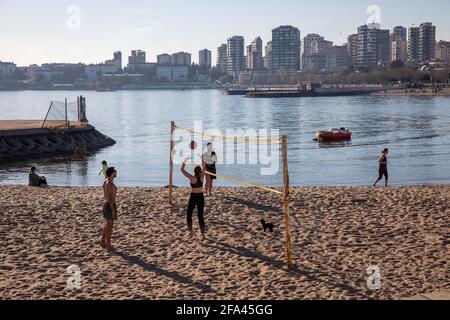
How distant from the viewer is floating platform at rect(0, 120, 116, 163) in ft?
126

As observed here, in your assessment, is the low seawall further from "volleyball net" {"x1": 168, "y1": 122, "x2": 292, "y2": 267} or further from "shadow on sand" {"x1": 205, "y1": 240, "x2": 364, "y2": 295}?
"shadow on sand" {"x1": 205, "y1": 240, "x2": 364, "y2": 295}

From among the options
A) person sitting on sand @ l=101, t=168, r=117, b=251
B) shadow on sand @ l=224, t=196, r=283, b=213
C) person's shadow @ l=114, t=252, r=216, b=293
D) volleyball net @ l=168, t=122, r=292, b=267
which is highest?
person sitting on sand @ l=101, t=168, r=117, b=251

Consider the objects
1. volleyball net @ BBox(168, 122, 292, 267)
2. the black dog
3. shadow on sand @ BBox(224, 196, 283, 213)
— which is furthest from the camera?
volleyball net @ BBox(168, 122, 292, 267)

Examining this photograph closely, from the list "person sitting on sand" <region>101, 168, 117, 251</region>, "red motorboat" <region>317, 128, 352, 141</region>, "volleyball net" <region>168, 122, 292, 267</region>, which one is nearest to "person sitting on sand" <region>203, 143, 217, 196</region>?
"volleyball net" <region>168, 122, 292, 267</region>

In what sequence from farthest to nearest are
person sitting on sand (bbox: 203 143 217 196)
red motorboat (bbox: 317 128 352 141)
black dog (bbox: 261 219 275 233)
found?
1. red motorboat (bbox: 317 128 352 141)
2. person sitting on sand (bbox: 203 143 217 196)
3. black dog (bbox: 261 219 275 233)

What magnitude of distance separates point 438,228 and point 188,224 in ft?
15.3

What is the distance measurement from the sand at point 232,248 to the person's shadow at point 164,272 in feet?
0.05

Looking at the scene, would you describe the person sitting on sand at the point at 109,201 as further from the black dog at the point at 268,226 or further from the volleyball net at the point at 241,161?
the volleyball net at the point at 241,161

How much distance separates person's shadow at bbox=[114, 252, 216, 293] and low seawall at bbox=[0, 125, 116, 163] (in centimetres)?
2770

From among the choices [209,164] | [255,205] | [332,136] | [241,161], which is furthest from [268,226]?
[332,136]

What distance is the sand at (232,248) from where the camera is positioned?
8859 millimetres

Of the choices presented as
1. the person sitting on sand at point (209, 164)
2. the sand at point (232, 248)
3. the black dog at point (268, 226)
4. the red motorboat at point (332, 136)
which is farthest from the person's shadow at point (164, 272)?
the red motorboat at point (332, 136)
